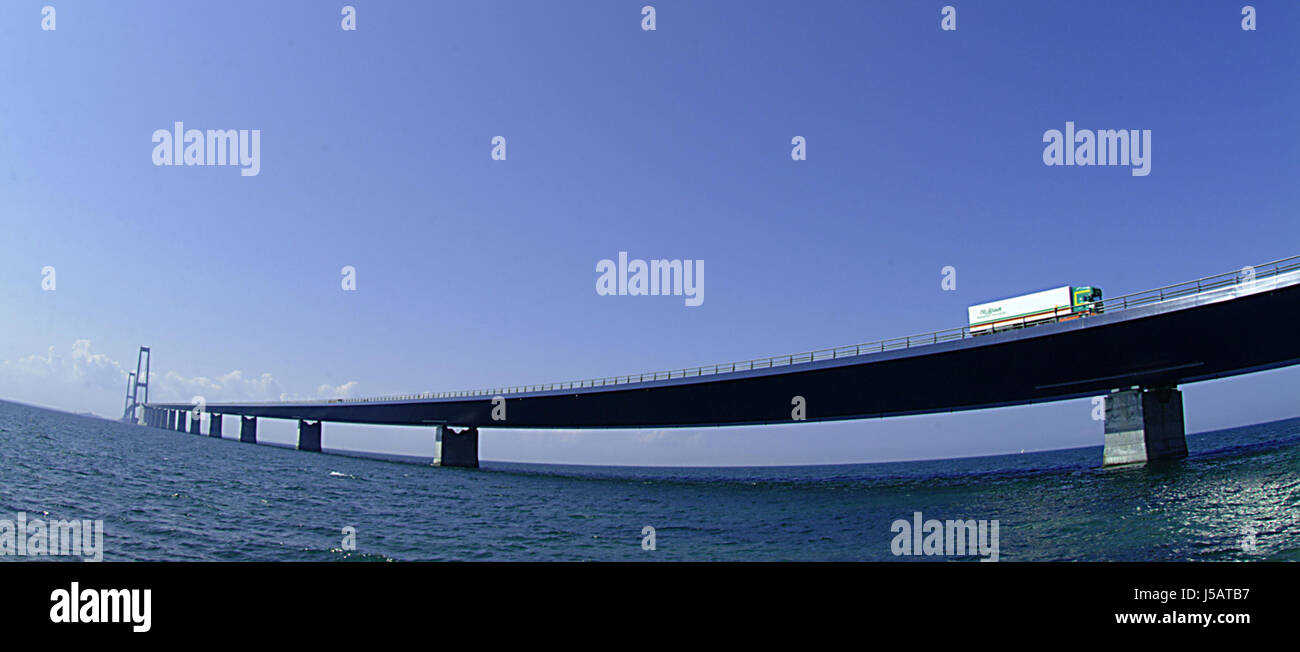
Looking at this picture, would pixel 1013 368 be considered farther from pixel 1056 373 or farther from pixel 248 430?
pixel 248 430

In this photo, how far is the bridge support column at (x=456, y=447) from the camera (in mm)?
100875

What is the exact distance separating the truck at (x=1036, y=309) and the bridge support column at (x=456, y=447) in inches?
3203

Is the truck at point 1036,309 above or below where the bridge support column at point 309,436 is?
above

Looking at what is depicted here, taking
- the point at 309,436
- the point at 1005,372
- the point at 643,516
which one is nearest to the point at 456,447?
the point at 309,436

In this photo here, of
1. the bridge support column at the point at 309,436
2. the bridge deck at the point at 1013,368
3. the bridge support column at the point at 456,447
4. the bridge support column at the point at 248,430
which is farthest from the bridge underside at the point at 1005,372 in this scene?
the bridge support column at the point at 248,430

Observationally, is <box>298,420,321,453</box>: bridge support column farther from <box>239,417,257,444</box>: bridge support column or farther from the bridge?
the bridge

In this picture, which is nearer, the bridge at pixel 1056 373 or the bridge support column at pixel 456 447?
the bridge at pixel 1056 373

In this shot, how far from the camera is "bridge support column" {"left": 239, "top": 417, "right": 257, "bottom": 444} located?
547 ft

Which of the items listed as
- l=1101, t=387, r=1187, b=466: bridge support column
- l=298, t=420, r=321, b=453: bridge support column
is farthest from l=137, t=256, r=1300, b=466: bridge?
l=298, t=420, r=321, b=453: bridge support column

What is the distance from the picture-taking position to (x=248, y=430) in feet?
553

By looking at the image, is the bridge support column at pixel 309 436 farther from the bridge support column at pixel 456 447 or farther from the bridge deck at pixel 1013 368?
the bridge deck at pixel 1013 368
